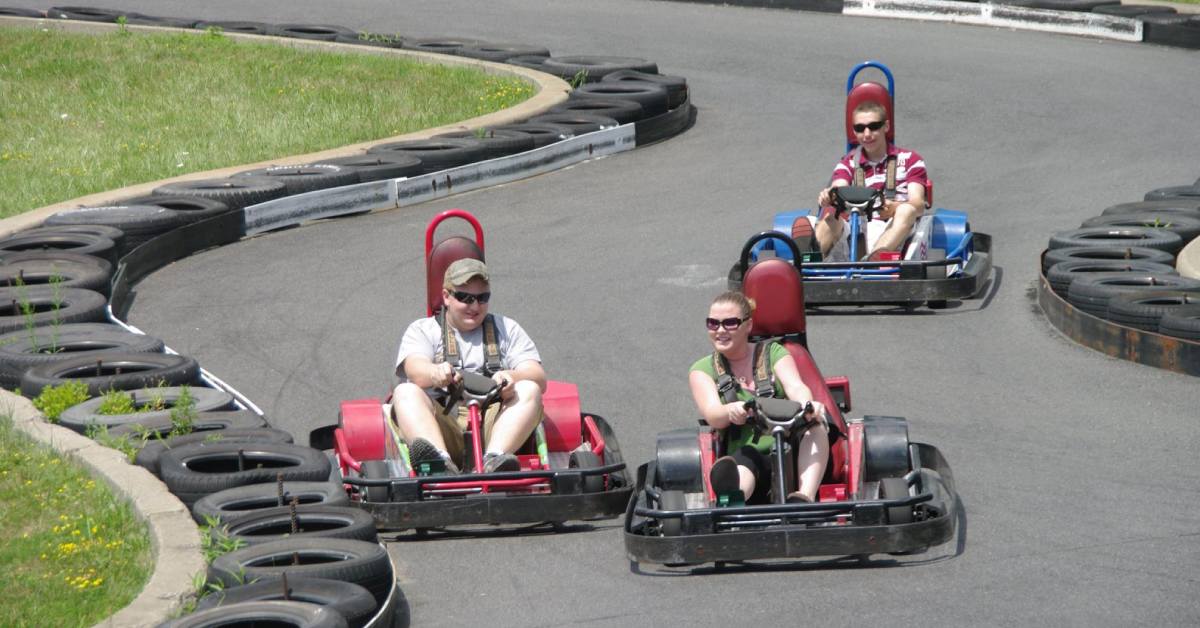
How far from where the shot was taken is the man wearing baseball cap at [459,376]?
646cm

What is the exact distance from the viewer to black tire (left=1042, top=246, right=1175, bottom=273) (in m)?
9.74

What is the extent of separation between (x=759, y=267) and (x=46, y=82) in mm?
13378

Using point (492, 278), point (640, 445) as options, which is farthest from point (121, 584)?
point (492, 278)

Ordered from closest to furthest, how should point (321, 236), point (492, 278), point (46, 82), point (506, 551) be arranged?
1. point (506, 551)
2. point (492, 278)
3. point (321, 236)
4. point (46, 82)

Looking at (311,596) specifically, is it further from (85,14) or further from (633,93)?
(85,14)

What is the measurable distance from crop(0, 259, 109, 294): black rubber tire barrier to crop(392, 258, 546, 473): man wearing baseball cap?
3.03 meters

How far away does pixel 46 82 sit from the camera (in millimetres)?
18109

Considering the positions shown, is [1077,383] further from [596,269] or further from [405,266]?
[405,266]

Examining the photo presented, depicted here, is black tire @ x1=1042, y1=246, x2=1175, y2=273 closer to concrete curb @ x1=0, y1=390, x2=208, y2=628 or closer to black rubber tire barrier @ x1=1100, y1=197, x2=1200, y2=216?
black rubber tire barrier @ x1=1100, y1=197, x2=1200, y2=216

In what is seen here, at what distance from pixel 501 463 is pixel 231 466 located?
40.4 inches

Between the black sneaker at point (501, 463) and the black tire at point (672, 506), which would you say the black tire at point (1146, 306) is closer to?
the black tire at point (672, 506)

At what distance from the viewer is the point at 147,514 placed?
229 inches

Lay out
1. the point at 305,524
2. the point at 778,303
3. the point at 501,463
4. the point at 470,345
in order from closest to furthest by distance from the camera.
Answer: the point at 305,524
the point at 501,463
the point at 778,303
the point at 470,345

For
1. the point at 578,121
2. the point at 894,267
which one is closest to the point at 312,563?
the point at 894,267
